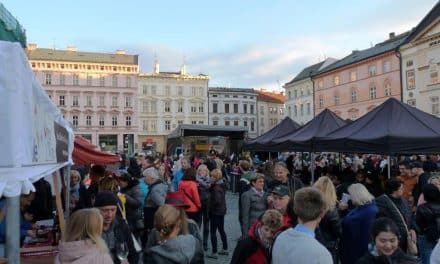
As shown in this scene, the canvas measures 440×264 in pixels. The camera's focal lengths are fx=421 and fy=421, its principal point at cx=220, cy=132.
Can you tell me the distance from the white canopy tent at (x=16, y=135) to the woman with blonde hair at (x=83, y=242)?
38 centimetres

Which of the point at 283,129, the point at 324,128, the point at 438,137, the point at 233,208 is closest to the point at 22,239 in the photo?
the point at 438,137

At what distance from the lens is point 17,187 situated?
2.27m

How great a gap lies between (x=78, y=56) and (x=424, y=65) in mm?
48070

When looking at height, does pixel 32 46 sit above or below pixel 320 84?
above

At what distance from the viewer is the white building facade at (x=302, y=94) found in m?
59.9

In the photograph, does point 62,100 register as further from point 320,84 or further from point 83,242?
point 83,242

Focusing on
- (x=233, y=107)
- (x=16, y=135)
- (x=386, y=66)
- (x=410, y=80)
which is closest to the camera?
(x=16, y=135)

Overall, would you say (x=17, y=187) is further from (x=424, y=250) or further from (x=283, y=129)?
(x=283, y=129)

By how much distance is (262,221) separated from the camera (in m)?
3.64

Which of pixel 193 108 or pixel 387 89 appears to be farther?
pixel 193 108

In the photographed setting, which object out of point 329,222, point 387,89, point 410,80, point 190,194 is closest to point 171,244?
point 329,222

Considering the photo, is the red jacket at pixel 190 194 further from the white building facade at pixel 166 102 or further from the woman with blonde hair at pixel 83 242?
the white building facade at pixel 166 102

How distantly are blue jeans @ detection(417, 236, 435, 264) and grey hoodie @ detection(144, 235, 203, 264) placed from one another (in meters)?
3.52

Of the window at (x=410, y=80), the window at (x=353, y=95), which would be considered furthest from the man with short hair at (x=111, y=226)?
the window at (x=353, y=95)
